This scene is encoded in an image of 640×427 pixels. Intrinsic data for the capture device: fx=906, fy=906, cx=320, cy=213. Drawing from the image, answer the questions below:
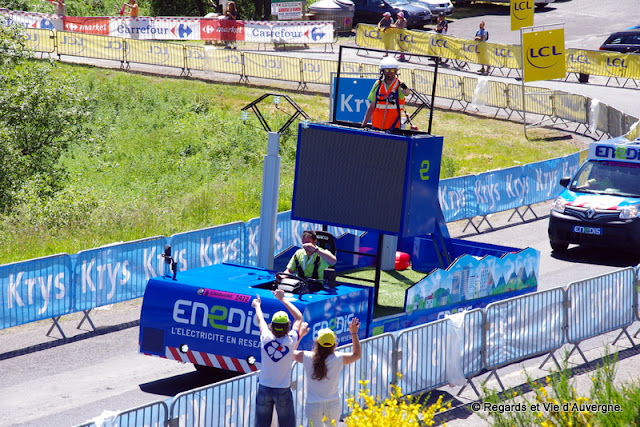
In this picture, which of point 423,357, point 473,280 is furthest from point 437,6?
point 423,357

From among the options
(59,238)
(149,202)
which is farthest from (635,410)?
(149,202)

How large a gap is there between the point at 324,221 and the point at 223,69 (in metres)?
25.8

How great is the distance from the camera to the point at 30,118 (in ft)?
79.9

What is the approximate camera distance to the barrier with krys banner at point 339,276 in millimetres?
10852

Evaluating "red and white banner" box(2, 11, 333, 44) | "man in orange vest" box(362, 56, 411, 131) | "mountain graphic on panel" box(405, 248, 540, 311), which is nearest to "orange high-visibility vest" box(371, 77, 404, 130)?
"man in orange vest" box(362, 56, 411, 131)

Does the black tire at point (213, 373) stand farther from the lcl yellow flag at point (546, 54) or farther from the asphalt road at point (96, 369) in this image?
the lcl yellow flag at point (546, 54)

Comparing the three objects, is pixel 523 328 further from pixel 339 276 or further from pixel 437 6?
pixel 437 6

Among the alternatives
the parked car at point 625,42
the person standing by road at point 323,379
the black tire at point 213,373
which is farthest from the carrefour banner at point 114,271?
the parked car at point 625,42

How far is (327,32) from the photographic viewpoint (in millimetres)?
41594

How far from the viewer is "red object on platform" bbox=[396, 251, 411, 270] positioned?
15.2 metres

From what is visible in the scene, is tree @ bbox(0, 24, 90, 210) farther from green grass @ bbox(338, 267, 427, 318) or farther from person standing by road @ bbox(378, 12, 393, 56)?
person standing by road @ bbox(378, 12, 393, 56)

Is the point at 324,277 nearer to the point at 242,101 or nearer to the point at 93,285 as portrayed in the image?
the point at 93,285

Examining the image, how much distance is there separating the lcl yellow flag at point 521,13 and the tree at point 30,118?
13425 mm

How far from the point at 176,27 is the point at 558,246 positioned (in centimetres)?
2650
